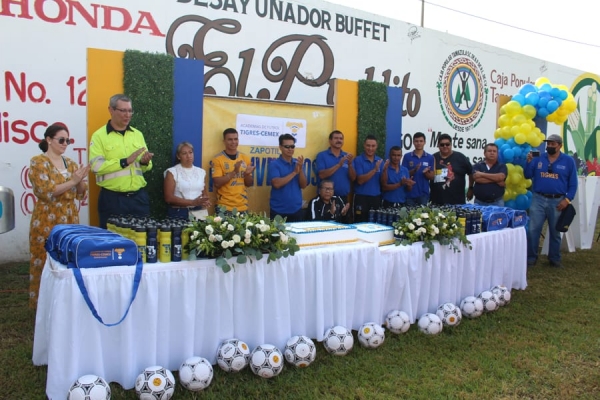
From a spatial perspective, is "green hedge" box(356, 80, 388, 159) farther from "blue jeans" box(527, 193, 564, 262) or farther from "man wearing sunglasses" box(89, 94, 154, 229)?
"man wearing sunglasses" box(89, 94, 154, 229)

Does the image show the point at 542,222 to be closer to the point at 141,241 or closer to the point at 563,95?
the point at 563,95

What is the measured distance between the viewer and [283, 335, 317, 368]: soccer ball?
327 centimetres

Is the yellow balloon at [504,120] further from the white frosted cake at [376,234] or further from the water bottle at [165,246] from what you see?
the water bottle at [165,246]

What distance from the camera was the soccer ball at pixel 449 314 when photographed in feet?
13.6

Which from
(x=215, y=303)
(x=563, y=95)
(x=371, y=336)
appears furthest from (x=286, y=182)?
(x=563, y=95)

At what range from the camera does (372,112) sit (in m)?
6.32

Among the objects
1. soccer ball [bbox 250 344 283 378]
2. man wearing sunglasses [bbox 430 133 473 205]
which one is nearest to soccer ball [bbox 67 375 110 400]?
soccer ball [bbox 250 344 283 378]

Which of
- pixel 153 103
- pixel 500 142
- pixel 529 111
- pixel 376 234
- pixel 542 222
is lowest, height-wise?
pixel 542 222

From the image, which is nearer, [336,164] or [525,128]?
[336,164]

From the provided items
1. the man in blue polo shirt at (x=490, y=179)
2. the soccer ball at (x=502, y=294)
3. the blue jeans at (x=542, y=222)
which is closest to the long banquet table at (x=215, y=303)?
the soccer ball at (x=502, y=294)

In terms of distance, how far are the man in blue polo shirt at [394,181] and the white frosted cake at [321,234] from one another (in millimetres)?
1974

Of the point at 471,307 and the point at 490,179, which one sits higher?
the point at 490,179

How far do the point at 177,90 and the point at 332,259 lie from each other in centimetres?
243

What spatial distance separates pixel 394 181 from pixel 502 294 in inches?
72.3
